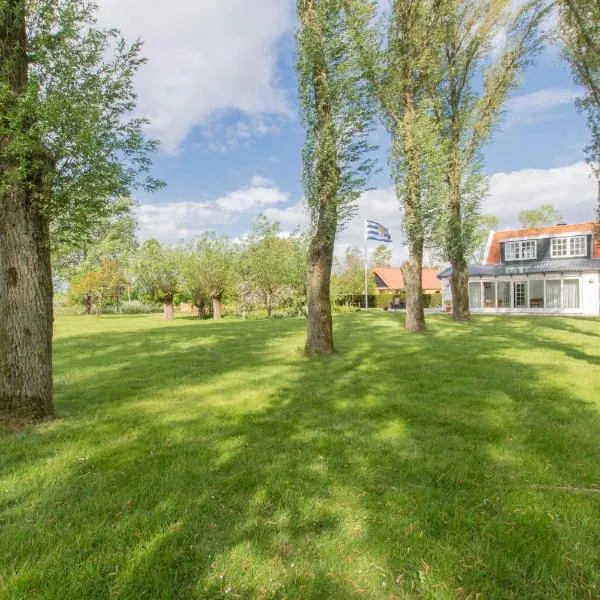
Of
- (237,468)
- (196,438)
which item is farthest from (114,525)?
(196,438)

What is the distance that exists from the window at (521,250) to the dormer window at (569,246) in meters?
1.45

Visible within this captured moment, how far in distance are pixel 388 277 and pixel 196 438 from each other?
56.2 meters

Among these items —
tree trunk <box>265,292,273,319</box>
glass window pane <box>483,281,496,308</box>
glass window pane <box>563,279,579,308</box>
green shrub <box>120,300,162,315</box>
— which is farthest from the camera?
green shrub <box>120,300,162,315</box>

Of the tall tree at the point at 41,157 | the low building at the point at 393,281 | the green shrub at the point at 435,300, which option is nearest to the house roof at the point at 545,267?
the green shrub at the point at 435,300

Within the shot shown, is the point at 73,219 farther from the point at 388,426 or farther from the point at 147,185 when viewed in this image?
the point at 388,426

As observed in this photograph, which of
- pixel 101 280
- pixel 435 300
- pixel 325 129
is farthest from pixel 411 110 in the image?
pixel 435 300

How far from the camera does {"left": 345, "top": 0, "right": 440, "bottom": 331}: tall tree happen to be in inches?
635

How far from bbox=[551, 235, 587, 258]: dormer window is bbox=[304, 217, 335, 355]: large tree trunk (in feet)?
96.3

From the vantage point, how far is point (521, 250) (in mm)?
35000

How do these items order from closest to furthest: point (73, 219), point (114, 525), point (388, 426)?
point (114, 525) → point (388, 426) → point (73, 219)

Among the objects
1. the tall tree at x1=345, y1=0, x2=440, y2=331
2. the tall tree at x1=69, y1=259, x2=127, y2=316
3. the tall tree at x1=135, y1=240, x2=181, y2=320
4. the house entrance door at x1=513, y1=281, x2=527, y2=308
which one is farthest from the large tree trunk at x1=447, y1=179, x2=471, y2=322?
the tall tree at x1=69, y1=259, x2=127, y2=316

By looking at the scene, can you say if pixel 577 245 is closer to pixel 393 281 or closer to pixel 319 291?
pixel 393 281

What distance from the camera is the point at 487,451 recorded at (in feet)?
16.6

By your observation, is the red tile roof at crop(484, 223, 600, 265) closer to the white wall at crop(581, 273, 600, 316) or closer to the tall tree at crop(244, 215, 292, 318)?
the white wall at crop(581, 273, 600, 316)
